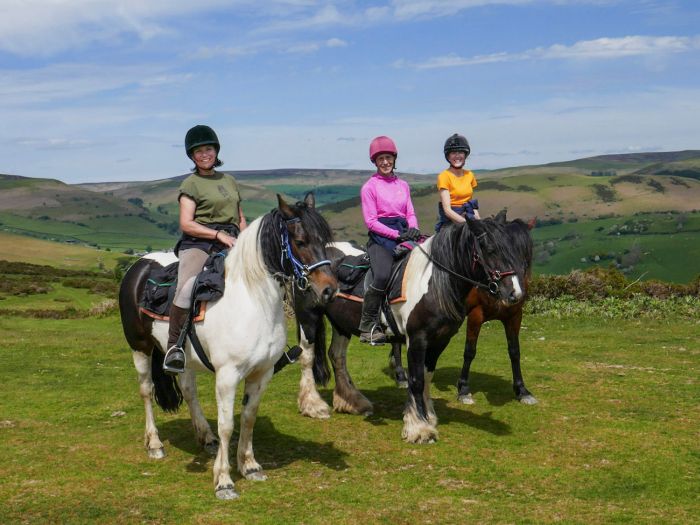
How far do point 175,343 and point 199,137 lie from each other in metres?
2.48

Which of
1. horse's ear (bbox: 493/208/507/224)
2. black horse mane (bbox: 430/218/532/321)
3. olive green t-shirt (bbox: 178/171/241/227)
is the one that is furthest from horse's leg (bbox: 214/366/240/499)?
horse's ear (bbox: 493/208/507/224)

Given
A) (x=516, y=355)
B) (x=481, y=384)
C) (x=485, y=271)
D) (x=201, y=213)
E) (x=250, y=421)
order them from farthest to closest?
(x=481, y=384) → (x=516, y=355) → (x=485, y=271) → (x=201, y=213) → (x=250, y=421)

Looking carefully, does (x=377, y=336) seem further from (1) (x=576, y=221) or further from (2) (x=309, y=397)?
(1) (x=576, y=221)

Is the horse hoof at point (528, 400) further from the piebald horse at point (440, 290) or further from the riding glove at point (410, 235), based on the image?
the riding glove at point (410, 235)

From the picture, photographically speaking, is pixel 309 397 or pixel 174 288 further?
pixel 309 397

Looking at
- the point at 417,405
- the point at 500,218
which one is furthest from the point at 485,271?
the point at 417,405

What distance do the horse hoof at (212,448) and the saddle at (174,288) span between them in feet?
6.49

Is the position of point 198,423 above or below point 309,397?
above

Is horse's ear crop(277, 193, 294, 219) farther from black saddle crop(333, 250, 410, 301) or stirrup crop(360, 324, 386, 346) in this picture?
stirrup crop(360, 324, 386, 346)

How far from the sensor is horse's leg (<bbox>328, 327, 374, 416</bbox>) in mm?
10375

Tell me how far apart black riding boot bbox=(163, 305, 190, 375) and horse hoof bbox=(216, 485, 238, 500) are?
1.39 metres

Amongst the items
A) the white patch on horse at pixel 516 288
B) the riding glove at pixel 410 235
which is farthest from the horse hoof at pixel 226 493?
the riding glove at pixel 410 235

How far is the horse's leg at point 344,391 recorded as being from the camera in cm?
1038

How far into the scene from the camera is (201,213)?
764 centimetres
